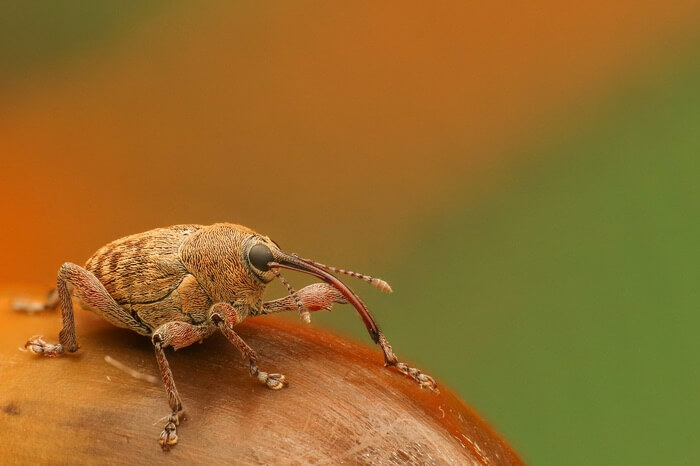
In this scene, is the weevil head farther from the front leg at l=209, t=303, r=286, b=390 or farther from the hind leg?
the hind leg

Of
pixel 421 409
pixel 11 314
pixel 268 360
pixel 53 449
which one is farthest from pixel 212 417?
pixel 11 314

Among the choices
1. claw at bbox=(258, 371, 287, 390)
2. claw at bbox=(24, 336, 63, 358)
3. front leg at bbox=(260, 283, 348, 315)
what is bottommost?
claw at bbox=(24, 336, 63, 358)

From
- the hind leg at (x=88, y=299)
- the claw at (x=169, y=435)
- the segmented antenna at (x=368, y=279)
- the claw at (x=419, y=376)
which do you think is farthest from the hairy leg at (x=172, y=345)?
the claw at (x=419, y=376)

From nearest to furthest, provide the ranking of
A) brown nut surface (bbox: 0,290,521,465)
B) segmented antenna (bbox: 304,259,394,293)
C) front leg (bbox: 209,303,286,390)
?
brown nut surface (bbox: 0,290,521,465), front leg (bbox: 209,303,286,390), segmented antenna (bbox: 304,259,394,293)

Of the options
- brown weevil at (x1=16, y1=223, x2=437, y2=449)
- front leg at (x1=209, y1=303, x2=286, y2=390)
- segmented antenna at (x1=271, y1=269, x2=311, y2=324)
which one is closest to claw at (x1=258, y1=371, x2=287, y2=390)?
front leg at (x1=209, y1=303, x2=286, y2=390)

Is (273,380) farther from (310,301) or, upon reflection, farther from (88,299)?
(88,299)

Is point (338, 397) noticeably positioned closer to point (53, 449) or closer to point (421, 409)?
point (421, 409)

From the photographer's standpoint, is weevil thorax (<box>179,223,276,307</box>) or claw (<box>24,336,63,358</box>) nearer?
claw (<box>24,336,63,358</box>)
